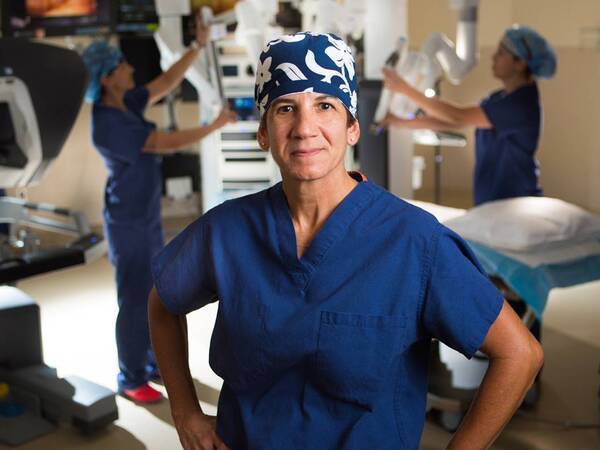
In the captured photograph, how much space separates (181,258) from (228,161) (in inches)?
147

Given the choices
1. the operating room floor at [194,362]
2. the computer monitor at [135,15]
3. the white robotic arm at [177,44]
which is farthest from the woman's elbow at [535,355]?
the computer monitor at [135,15]

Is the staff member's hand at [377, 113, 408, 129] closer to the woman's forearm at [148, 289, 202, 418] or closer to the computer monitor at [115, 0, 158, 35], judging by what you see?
the computer monitor at [115, 0, 158, 35]

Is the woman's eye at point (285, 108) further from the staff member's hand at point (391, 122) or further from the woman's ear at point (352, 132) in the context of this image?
the staff member's hand at point (391, 122)

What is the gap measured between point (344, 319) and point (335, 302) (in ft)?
0.09

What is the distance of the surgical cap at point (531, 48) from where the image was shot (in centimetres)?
346

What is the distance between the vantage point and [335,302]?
122 cm

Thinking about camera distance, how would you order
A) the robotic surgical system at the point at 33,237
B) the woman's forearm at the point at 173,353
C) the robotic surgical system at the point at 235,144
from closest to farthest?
the woman's forearm at the point at 173,353 < the robotic surgical system at the point at 33,237 < the robotic surgical system at the point at 235,144

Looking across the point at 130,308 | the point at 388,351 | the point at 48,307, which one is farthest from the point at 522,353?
the point at 48,307

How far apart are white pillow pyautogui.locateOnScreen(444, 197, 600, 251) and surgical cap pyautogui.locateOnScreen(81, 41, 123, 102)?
1467 millimetres

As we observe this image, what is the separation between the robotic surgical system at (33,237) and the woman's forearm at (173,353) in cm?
121

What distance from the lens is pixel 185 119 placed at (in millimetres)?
6691

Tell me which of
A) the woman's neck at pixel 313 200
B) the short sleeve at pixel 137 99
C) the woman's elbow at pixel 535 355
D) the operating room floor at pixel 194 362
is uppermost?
the woman's neck at pixel 313 200

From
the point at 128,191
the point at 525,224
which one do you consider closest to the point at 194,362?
the point at 128,191

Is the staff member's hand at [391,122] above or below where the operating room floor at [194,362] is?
above
